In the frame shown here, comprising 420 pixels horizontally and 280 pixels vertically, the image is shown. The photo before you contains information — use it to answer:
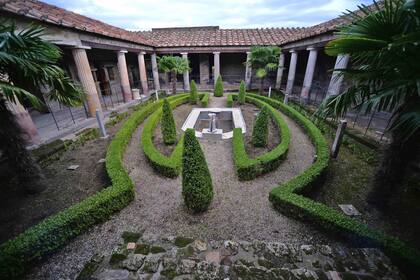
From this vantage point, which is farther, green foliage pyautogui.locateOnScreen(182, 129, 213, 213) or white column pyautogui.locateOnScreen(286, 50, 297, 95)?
white column pyautogui.locateOnScreen(286, 50, 297, 95)

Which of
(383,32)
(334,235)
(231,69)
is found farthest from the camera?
(231,69)

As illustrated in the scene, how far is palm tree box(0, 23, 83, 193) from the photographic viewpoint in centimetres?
316

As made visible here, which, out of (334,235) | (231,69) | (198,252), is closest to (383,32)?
(334,235)

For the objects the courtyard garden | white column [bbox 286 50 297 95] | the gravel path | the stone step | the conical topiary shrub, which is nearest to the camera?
the stone step

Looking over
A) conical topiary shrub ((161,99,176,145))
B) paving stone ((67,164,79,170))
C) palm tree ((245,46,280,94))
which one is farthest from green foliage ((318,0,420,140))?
palm tree ((245,46,280,94))

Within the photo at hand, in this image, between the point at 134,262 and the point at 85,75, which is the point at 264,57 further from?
the point at 134,262

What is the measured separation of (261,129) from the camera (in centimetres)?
702

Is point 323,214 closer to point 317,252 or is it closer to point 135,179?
point 317,252

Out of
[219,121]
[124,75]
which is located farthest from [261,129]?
[124,75]

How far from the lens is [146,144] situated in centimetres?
681

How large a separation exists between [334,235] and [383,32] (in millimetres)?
3683

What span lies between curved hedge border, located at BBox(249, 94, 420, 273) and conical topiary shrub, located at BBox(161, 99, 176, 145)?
461cm

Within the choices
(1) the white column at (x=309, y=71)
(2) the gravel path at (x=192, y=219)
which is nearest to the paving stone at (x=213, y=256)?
(2) the gravel path at (x=192, y=219)

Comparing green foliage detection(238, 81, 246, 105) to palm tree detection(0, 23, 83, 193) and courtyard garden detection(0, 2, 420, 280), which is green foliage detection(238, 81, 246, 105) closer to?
courtyard garden detection(0, 2, 420, 280)
